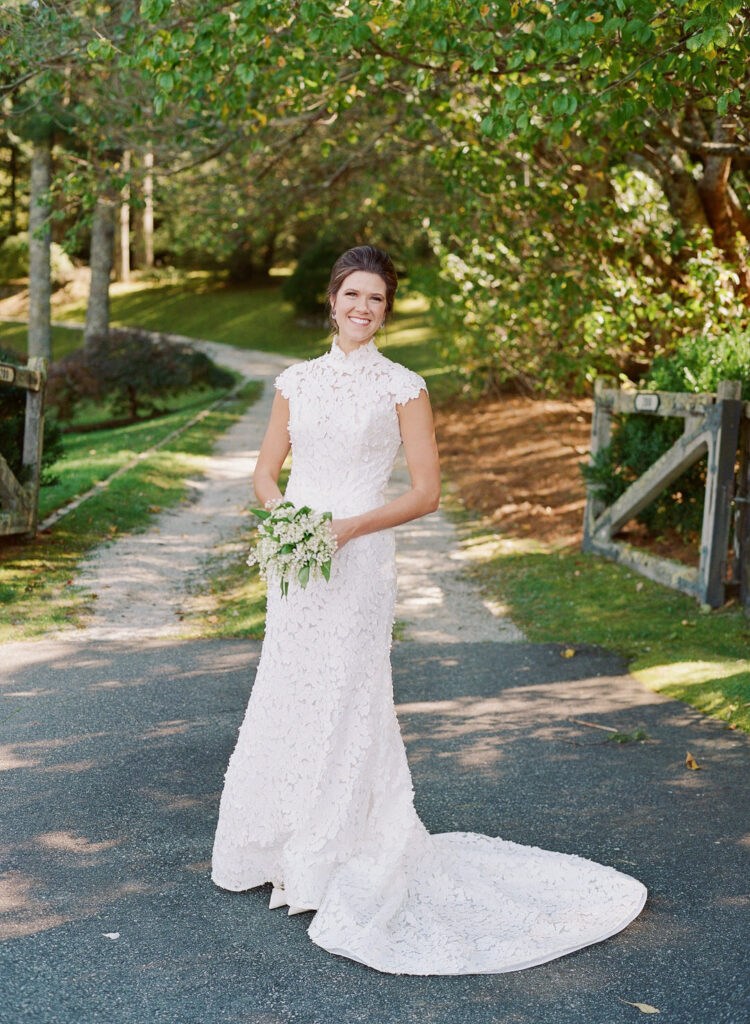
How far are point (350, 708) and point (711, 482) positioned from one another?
5.32 metres

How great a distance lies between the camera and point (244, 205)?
18.7 m

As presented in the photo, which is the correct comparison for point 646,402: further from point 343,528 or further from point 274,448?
point 343,528

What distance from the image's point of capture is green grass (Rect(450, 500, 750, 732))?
277 inches

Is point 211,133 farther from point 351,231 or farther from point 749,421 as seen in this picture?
point 351,231

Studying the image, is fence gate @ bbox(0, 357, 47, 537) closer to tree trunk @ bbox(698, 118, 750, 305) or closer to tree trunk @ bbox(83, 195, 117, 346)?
tree trunk @ bbox(698, 118, 750, 305)

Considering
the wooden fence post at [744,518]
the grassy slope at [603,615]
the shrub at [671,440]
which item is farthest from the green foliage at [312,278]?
the wooden fence post at [744,518]

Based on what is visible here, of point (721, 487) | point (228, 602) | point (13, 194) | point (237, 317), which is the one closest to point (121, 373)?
point (228, 602)

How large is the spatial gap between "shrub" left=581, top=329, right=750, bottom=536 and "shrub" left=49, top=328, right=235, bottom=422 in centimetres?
1543

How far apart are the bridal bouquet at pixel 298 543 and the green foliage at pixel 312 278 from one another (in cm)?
3729

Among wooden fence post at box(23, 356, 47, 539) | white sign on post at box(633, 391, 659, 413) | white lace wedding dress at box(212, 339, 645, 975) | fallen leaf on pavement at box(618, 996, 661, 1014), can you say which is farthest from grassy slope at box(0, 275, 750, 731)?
fallen leaf on pavement at box(618, 996, 661, 1014)

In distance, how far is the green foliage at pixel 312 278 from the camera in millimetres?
41375

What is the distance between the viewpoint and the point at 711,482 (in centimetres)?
871

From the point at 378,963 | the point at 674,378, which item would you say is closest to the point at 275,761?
the point at 378,963

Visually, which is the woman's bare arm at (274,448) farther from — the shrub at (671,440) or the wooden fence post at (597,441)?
the wooden fence post at (597,441)
